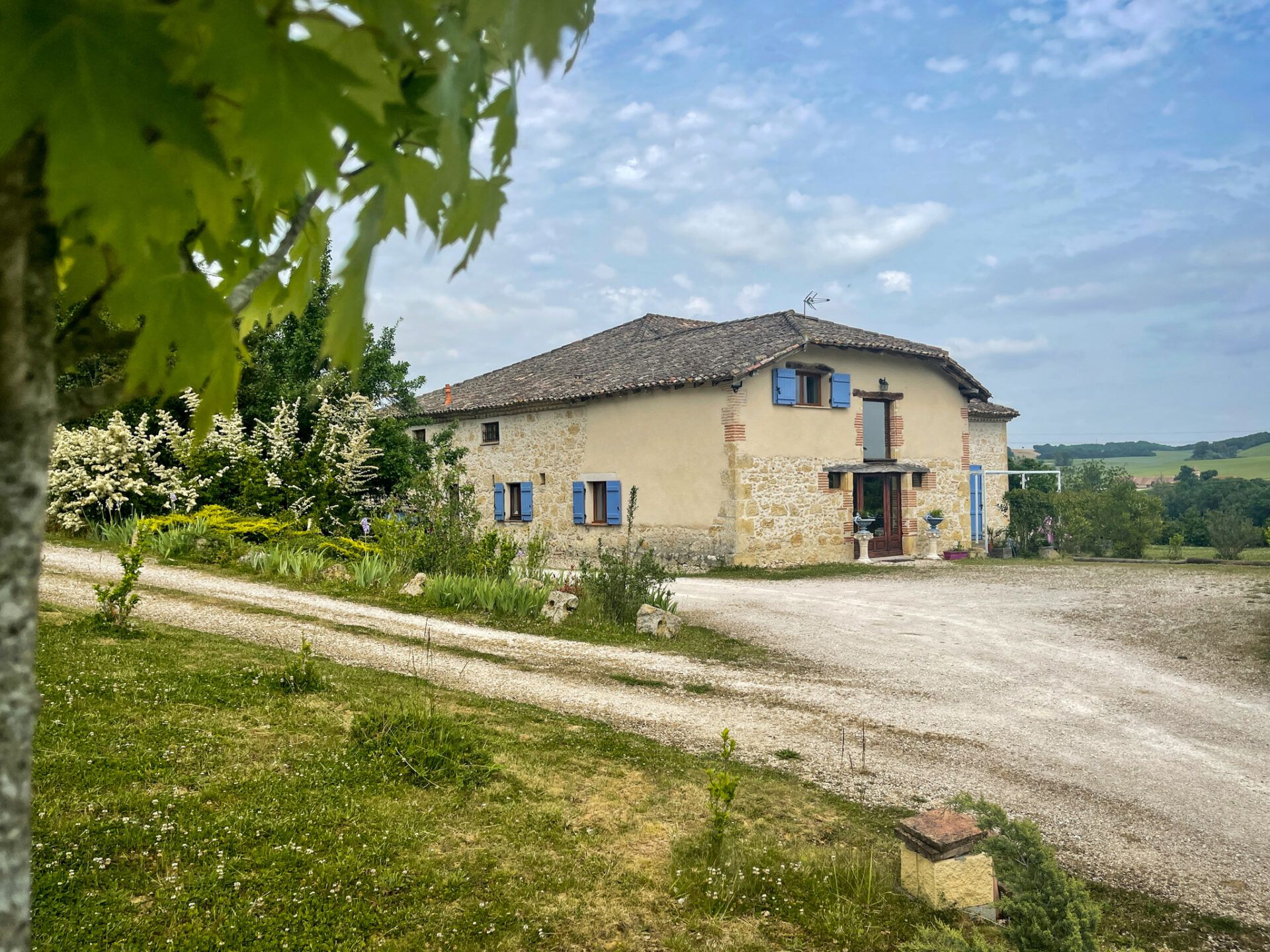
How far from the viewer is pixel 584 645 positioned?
8.84m

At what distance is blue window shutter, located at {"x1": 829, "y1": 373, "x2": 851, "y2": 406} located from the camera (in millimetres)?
19469

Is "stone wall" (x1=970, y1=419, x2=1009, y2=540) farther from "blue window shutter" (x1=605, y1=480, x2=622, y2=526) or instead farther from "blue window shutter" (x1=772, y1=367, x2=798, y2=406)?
"blue window shutter" (x1=605, y1=480, x2=622, y2=526)

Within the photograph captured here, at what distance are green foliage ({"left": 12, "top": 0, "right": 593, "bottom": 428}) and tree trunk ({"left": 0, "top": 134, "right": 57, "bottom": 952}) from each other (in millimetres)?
59

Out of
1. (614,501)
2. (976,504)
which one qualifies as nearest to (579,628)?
(614,501)

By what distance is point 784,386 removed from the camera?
1833cm

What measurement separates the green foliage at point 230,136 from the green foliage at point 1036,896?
120 inches

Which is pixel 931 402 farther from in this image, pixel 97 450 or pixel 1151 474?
pixel 1151 474

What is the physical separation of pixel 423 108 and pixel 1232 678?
9.92 m

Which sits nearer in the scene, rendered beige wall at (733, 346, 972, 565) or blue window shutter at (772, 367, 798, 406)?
rendered beige wall at (733, 346, 972, 565)

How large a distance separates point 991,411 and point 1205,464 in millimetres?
40615

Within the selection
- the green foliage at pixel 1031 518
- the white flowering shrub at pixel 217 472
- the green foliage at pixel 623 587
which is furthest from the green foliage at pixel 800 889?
the green foliage at pixel 1031 518

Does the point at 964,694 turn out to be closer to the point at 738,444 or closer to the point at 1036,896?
the point at 1036,896

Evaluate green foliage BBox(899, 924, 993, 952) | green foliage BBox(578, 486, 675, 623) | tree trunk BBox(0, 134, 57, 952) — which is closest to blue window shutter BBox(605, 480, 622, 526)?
green foliage BBox(578, 486, 675, 623)

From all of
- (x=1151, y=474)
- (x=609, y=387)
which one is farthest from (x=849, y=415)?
(x=1151, y=474)
